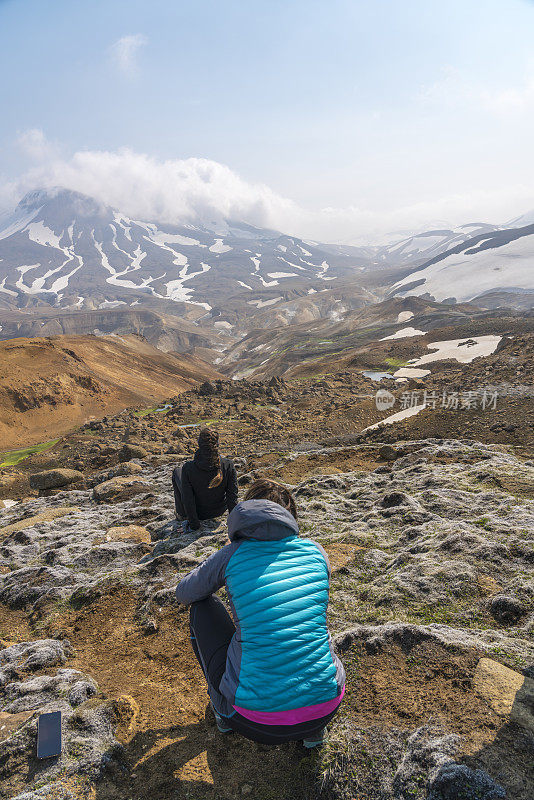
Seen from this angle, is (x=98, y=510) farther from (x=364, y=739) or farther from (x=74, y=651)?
(x=364, y=739)

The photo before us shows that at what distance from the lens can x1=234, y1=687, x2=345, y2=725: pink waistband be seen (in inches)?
97.1

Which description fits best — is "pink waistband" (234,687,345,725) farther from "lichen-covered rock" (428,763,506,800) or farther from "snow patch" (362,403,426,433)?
"snow patch" (362,403,426,433)

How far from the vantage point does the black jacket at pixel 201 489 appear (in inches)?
279

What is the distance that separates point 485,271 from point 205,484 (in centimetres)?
13518

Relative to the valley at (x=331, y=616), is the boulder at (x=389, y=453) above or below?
below

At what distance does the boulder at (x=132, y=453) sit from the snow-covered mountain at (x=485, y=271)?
109053 mm

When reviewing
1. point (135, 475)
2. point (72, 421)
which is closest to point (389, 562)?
point (135, 475)

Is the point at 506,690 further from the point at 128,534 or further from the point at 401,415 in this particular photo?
the point at 401,415

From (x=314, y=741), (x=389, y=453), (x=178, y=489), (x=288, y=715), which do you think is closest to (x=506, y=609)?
(x=314, y=741)

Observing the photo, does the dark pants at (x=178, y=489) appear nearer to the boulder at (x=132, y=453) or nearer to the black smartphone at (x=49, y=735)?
the black smartphone at (x=49, y=735)

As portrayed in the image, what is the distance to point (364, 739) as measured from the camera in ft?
9.62

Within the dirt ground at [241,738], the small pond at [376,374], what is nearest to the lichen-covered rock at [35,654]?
the dirt ground at [241,738]

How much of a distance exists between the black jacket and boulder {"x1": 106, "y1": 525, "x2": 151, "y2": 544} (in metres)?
1.07

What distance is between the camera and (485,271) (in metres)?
117
